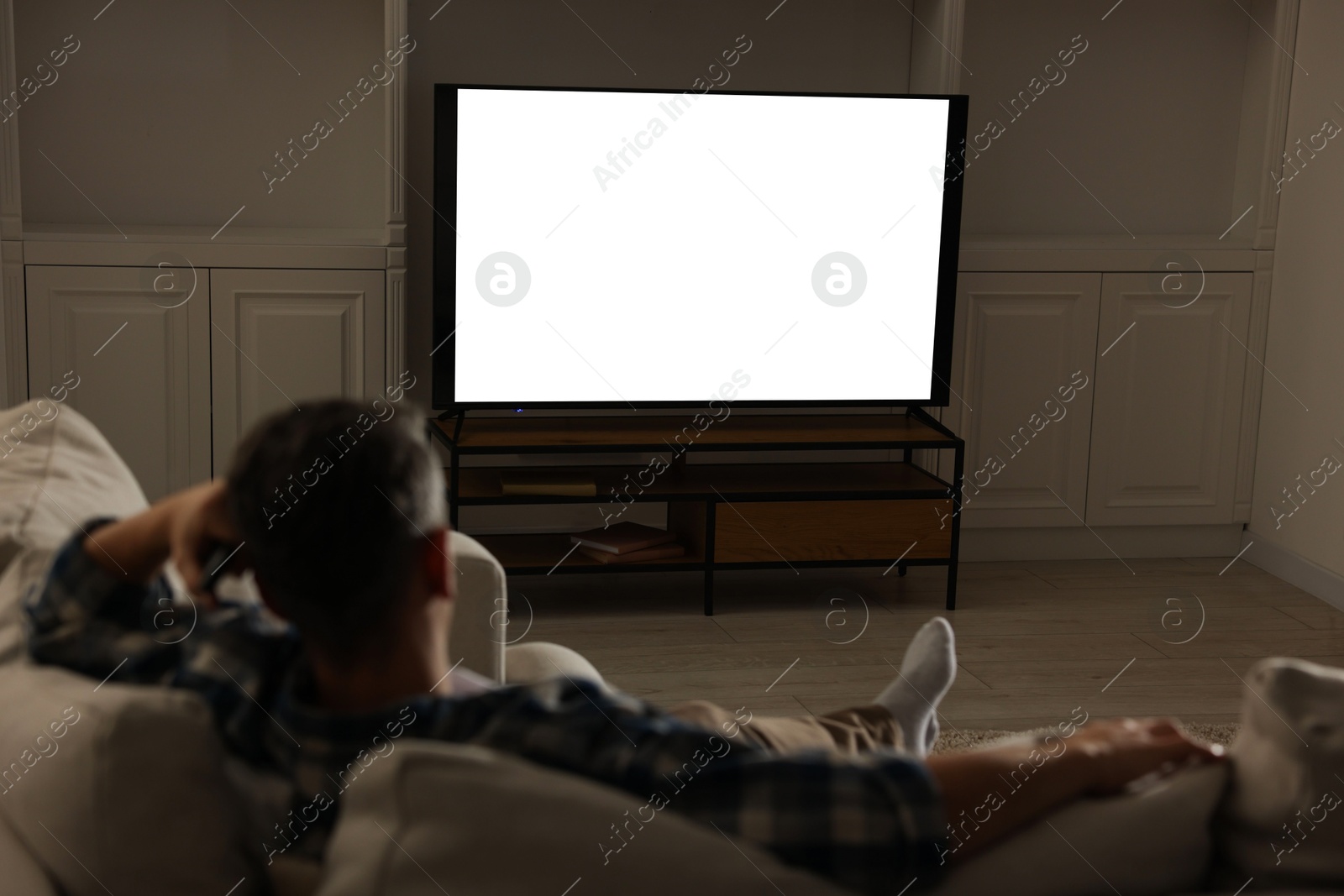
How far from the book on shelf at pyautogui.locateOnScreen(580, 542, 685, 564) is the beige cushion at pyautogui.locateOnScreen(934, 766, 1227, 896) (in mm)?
2637

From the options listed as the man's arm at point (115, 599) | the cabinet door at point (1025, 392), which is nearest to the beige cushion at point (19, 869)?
the man's arm at point (115, 599)

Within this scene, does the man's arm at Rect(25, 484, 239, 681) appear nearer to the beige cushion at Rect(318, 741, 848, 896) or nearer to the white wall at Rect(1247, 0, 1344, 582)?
the beige cushion at Rect(318, 741, 848, 896)

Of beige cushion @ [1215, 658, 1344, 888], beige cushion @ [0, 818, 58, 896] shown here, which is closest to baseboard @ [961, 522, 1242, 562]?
beige cushion @ [1215, 658, 1344, 888]

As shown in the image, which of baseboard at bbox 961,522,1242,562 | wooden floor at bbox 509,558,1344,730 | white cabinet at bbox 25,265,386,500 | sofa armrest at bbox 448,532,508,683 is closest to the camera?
sofa armrest at bbox 448,532,508,683

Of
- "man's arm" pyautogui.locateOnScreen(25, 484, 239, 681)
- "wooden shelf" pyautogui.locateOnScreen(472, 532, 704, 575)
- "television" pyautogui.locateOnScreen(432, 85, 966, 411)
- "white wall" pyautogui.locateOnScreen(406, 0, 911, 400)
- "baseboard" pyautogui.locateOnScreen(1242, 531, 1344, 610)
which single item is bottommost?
"baseboard" pyautogui.locateOnScreen(1242, 531, 1344, 610)

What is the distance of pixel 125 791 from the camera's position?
0.86 m

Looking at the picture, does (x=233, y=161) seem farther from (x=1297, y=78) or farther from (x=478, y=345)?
(x=1297, y=78)

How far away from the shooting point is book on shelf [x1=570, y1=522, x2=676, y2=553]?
347 centimetres

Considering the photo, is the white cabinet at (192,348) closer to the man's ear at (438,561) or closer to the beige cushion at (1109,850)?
the man's ear at (438,561)

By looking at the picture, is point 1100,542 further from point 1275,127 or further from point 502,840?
point 502,840

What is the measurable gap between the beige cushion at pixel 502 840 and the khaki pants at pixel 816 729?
0.27 metres

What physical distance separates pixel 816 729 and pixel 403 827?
49 cm

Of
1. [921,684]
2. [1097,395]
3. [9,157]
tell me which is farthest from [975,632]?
[9,157]

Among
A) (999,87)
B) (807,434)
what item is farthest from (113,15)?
(999,87)
